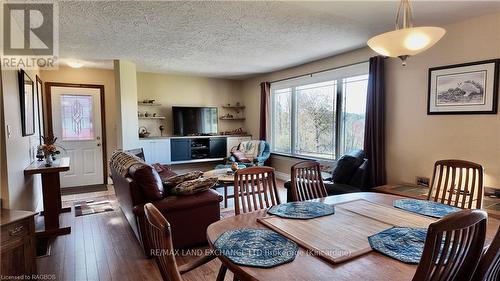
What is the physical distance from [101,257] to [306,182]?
2093 mm

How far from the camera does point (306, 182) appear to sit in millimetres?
2332

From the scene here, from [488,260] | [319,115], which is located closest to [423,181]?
[319,115]

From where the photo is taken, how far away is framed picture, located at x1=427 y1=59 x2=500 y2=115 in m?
2.91

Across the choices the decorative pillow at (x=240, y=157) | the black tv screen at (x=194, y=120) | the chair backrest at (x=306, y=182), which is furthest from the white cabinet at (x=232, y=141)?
the chair backrest at (x=306, y=182)

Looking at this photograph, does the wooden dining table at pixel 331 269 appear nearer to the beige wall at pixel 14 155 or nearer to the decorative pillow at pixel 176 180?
the decorative pillow at pixel 176 180

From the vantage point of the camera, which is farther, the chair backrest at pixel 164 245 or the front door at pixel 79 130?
the front door at pixel 79 130

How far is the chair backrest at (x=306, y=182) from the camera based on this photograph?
222cm

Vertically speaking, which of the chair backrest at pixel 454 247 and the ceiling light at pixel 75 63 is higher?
the ceiling light at pixel 75 63

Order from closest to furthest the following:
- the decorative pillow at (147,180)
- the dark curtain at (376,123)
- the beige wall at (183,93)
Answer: the decorative pillow at (147,180)
the dark curtain at (376,123)
the beige wall at (183,93)

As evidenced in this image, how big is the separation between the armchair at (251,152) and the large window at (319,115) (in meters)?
0.45

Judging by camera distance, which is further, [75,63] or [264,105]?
[264,105]

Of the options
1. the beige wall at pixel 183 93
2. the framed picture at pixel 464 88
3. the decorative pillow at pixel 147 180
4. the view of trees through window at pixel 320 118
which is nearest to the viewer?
the decorative pillow at pixel 147 180

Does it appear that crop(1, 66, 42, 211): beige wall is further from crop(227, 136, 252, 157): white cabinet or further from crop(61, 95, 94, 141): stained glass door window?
crop(227, 136, 252, 157): white cabinet

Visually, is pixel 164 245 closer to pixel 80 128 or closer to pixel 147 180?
pixel 147 180
